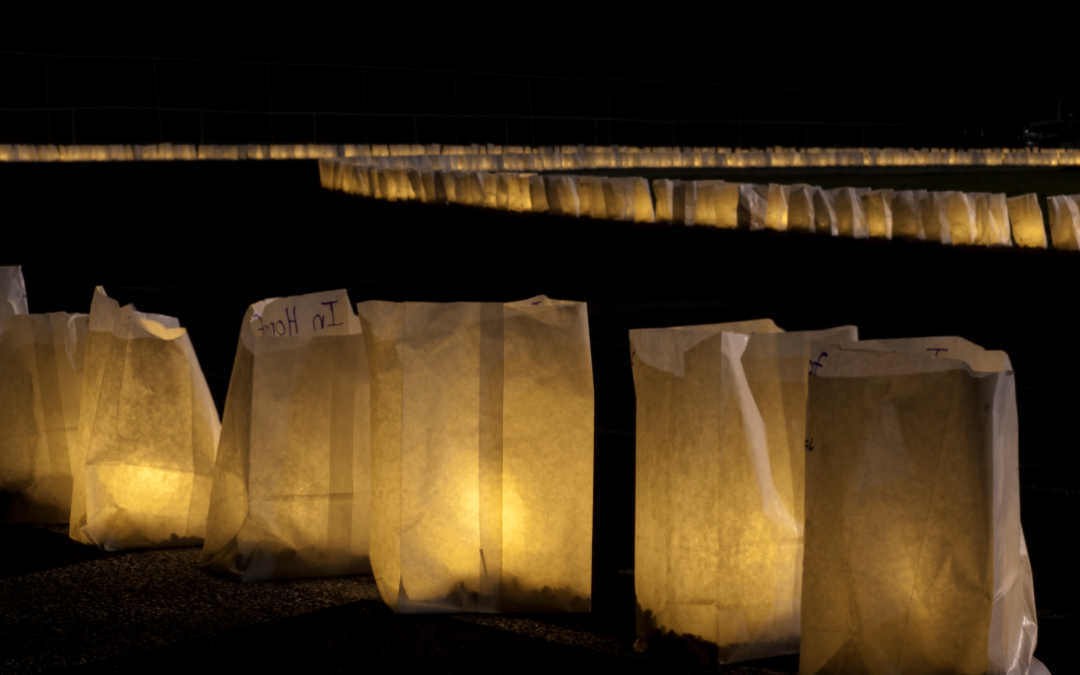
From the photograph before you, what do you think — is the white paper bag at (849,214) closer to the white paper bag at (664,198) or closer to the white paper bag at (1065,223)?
the white paper bag at (1065,223)

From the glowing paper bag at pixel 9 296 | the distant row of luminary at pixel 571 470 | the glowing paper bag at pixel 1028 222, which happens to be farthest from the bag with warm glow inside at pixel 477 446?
the glowing paper bag at pixel 1028 222

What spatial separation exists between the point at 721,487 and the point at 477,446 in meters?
0.70

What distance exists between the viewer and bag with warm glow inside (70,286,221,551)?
13.2ft

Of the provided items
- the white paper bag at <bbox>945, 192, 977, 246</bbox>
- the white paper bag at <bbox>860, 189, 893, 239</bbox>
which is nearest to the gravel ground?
the white paper bag at <bbox>945, 192, 977, 246</bbox>

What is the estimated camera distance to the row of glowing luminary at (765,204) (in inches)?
463

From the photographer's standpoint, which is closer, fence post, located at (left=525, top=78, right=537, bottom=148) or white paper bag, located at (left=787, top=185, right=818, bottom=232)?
white paper bag, located at (left=787, top=185, right=818, bottom=232)

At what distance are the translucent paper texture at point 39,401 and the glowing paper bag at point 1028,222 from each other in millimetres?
9198

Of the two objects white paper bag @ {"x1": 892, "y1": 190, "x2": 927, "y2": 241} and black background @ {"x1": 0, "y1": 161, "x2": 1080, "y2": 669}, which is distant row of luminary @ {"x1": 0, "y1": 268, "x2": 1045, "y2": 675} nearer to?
black background @ {"x1": 0, "y1": 161, "x2": 1080, "y2": 669}

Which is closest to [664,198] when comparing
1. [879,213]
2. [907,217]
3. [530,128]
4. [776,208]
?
[776,208]

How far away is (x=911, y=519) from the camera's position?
283 centimetres

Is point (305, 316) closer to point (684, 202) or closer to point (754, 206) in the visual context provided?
point (754, 206)

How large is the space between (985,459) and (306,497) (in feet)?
6.17

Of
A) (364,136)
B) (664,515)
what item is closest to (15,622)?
(664,515)

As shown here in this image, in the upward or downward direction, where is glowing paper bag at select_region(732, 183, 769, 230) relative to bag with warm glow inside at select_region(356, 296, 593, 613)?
upward
